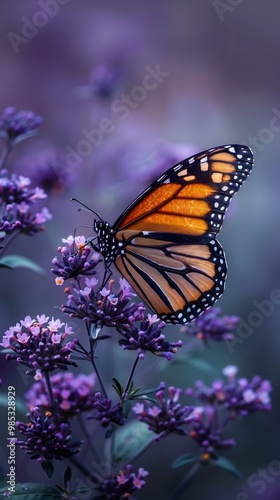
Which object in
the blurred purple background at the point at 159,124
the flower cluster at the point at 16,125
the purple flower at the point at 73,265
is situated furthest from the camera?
the blurred purple background at the point at 159,124

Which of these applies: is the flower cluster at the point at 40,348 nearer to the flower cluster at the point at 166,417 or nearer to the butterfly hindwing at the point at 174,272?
the flower cluster at the point at 166,417

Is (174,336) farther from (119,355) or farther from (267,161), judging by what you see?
(267,161)

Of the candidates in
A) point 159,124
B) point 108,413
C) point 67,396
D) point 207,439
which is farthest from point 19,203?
point 159,124

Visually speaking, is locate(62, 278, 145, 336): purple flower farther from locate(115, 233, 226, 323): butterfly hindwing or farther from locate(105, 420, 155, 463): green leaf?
locate(105, 420, 155, 463): green leaf

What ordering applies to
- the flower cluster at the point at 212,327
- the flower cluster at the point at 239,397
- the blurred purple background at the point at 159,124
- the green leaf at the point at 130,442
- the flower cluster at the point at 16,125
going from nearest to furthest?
the green leaf at the point at 130,442, the flower cluster at the point at 239,397, the flower cluster at the point at 212,327, the flower cluster at the point at 16,125, the blurred purple background at the point at 159,124

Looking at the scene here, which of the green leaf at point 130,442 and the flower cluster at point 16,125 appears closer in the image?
the green leaf at point 130,442

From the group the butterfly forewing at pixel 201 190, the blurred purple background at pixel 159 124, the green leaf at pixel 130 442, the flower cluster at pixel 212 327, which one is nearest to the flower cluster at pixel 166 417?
the green leaf at pixel 130 442

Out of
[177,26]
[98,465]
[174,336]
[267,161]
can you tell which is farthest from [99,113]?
[98,465]

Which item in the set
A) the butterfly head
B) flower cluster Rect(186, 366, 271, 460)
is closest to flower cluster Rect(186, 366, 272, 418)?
flower cluster Rect(186, 366, 271, 460)
